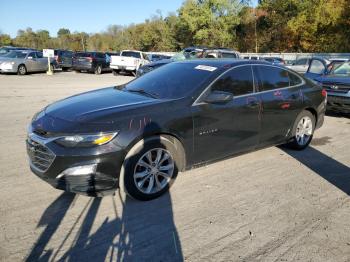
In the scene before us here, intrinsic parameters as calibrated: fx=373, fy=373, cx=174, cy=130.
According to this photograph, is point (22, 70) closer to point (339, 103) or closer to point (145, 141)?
point (339, 103)

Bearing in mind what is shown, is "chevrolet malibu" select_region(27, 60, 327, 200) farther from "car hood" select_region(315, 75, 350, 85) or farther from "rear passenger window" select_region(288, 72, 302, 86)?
"car hood" select_region(315, 75, 350, 85)

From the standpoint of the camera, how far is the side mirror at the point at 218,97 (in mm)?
4859

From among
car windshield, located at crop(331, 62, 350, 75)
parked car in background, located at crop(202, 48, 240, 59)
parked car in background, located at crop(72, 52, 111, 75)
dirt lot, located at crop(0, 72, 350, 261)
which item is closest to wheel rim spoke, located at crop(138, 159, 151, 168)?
dirt lot, located at crop(0, 72, 350, 261)

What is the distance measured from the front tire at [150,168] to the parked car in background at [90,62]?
2398 cm

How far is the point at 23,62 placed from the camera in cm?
2388

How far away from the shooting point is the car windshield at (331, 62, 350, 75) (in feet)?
34.9

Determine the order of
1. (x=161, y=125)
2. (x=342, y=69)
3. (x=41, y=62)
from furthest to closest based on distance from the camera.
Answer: (x=41, y=62) < (x=342, y=69) < (x=161, y=125)

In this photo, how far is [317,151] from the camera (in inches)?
265

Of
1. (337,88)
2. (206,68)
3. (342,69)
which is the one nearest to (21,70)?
(342,69)

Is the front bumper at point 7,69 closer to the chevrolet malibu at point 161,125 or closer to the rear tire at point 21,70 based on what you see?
the rear tire at point 21,70

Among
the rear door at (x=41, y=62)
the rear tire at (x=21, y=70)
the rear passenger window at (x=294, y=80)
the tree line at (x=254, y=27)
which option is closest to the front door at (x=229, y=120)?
the rear passenger window at (x=294, y=80)

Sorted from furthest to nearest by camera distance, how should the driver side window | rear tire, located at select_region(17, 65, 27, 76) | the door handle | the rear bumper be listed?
rear tire, located at select_region(17, 65, 27, 76)
the driver side window
the rear bumper
the door handle

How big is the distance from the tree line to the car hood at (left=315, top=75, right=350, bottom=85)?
1390 inches

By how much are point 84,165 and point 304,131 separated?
14.2 feet
